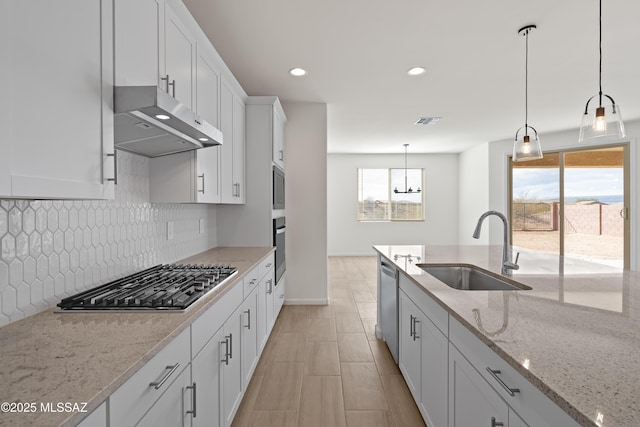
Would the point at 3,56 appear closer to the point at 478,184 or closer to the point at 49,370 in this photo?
the point at 49,370

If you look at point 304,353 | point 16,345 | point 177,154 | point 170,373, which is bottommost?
point 304,353

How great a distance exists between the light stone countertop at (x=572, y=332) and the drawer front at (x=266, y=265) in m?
1.28

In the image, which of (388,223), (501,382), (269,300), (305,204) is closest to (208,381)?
(501,382)

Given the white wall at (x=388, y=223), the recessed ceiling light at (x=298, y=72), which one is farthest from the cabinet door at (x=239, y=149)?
the white wall at (x=388, y=223)

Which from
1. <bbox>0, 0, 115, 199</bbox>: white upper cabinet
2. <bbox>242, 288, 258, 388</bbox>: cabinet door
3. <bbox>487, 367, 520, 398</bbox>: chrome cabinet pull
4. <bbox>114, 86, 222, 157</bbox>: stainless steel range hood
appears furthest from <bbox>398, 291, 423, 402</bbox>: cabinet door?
<bbox>0, 0, 115, 199</bbox>: white upper cabinet

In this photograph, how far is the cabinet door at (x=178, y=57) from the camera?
5.74 feet

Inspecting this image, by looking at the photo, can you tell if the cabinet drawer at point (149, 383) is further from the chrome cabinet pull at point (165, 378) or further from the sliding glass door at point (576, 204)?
the sliding glass door at point (576, 204)

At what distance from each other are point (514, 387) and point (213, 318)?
46.7 inches

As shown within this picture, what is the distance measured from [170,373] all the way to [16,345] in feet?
1.44

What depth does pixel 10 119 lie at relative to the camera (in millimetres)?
853

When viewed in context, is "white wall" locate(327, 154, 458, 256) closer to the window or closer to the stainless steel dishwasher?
the window

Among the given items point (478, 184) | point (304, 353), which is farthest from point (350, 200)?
point (304, 353)

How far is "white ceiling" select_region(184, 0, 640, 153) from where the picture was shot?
235cm

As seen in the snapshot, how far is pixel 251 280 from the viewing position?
2.34 metres
